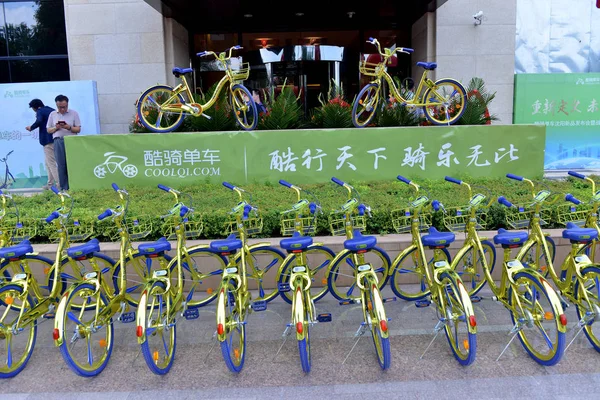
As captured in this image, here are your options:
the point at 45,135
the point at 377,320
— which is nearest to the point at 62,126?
the point at 45,135

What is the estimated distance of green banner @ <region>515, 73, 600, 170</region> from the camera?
34.5 feet

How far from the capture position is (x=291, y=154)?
6.74 metres

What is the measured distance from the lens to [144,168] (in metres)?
6.77

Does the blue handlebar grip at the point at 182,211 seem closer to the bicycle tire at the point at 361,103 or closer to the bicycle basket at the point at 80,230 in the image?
the bicycle basket at the point at 80,230

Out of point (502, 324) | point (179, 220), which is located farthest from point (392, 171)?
point (179, 220)

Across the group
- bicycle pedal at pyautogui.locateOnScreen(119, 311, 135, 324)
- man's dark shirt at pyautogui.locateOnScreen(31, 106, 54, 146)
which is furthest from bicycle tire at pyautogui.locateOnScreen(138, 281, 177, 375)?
man's dark shirt at pyautogui.locateOnScreen(31, 106, 54, 146)

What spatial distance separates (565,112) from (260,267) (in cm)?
911

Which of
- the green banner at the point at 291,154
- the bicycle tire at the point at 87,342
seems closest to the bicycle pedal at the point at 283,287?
the bicycle tire at the point at 87,342

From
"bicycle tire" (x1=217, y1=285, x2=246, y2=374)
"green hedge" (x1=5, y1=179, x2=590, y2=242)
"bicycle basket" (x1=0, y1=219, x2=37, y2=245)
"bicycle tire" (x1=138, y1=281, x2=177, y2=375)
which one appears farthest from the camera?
"green hedge" (x1=5, y1=179, x2=590, y2=242)

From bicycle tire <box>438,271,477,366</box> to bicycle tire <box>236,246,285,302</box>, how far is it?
59.2 inches

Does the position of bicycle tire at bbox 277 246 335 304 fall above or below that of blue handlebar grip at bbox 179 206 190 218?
below

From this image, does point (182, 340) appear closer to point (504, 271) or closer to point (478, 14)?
point (504, 271)

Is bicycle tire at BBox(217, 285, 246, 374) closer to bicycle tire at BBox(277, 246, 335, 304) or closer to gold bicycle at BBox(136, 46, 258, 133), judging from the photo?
bicycle tire at BBox(277, 246, 335, 304)

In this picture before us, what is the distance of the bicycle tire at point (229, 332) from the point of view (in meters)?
3.05
